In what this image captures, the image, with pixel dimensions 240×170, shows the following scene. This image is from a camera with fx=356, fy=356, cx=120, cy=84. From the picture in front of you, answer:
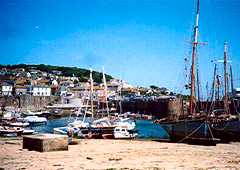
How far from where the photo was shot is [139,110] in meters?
146

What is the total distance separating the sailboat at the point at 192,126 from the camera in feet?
131

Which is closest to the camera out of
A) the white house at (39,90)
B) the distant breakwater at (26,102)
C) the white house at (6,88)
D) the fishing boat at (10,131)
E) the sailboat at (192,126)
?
the sailboat at (192,126)

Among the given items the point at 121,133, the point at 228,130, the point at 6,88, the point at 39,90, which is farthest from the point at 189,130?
the point at 6,88

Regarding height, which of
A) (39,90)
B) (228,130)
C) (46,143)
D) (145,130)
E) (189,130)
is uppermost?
(39,90)

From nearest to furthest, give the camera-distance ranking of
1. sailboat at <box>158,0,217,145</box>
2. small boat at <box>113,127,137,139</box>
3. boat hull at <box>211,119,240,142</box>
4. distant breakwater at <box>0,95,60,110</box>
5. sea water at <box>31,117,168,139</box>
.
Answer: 1. sailboat at <box>158,0,217,145</box>
2. boat hull at <box>211,119,240,142</box>
3. small boat at <box>113,127,137,139</box>
4. sea water at <box>31,117,168,139</box>
5. distant breakwater at <box>0,95,60,110</box>

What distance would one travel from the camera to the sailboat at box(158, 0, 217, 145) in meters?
40.0

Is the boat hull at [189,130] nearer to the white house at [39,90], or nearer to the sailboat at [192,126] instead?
the sailboat at [192,126]

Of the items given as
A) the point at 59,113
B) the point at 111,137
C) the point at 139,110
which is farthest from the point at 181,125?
the point at 139,110

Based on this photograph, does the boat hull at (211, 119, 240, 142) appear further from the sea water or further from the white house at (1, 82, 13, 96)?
the white house at (1, 82, 13, 96)

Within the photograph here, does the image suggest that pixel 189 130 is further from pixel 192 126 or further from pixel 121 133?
pixel 121 133

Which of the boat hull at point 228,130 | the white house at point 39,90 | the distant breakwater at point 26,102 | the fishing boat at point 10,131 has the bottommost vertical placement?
the fishing boat at point 10,131

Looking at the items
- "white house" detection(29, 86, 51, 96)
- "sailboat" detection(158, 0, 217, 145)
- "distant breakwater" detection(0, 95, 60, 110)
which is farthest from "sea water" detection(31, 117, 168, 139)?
"white house" detection(29, 86, 51, 96)

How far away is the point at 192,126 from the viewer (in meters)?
41.6

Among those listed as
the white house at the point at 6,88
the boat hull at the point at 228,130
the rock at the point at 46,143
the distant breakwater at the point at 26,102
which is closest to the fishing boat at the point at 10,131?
the boat hull at the point at 228,130
